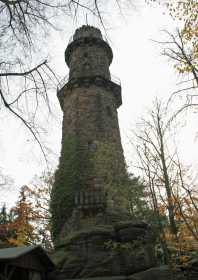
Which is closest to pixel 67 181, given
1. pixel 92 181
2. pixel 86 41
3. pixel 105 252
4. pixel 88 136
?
pixel 92 181

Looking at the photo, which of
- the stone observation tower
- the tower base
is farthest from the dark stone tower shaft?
the tower base

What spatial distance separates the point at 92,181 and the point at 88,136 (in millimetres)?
3153

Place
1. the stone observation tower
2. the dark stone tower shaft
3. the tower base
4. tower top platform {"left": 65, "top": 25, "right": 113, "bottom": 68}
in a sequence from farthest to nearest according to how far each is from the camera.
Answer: tower top platform {"left": 65, "top": 25, "right": 113, "bottom": 68}
the dark stone tower shaft
the stone observation tower
the tower base

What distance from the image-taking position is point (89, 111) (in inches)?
766

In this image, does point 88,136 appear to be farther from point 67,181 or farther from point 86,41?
point 86,41

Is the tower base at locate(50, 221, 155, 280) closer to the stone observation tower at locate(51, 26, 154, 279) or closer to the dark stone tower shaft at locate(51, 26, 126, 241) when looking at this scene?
the stone observation tower at locate(51, 26, 154, 279)

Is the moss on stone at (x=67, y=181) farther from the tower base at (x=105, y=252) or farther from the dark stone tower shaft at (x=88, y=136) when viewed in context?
the tower base at (x=105, y=252)

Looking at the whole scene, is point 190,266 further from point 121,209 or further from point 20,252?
point 20,252

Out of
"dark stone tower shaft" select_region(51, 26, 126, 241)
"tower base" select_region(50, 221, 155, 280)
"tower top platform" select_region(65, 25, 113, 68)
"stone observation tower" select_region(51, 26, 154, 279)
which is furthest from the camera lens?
"tower top platform" select_region(65, 25, 113, 68)

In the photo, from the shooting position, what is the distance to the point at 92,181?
16609 millimetres

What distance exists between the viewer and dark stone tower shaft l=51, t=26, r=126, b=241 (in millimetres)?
16156

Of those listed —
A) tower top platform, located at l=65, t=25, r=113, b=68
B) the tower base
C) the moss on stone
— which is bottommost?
the tower base

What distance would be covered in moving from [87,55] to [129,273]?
643 inches

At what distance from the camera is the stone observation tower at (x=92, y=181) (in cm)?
1302
